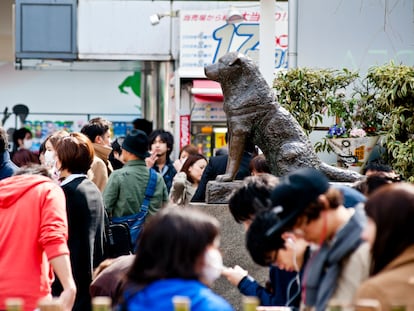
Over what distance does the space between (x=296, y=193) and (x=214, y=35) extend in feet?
47.5

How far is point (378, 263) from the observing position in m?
4.00

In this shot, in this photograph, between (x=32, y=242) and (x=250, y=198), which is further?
(x=32, y=242)

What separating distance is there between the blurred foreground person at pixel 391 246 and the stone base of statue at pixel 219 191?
Result: 167 inches

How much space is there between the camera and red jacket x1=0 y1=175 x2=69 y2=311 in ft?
19.7

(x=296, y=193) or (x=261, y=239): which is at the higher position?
(x=296, y=193)

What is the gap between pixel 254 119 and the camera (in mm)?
8305

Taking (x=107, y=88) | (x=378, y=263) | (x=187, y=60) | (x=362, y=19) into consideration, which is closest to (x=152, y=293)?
(x=378, y=263)

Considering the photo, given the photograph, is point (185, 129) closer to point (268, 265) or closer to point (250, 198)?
point (250, 198)

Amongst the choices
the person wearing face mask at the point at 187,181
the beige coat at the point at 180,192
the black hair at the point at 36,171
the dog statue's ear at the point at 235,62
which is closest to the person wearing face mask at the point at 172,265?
the black hair at the point at 36,171

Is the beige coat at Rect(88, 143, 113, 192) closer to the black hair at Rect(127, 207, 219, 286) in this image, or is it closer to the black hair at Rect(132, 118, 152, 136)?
the black hair at Rect(127, 207, 219, 286)

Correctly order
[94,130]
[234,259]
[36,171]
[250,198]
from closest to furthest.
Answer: [250,198] → [36,171] → [234,259] → [94,130]

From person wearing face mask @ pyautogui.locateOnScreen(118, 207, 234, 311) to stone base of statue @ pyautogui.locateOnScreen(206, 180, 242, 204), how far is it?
4.27 metres

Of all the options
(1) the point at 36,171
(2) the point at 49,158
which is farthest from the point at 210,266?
(2) the point at 49,158

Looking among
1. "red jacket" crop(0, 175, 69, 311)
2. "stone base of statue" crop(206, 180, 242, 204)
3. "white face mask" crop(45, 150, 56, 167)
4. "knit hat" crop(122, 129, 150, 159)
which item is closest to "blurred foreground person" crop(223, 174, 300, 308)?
"red jacket" crop(0, 175, 69, 311)
